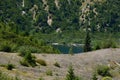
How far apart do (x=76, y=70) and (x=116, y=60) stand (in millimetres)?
11952

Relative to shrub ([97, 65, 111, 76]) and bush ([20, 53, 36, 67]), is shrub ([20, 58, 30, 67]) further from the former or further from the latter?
shrub ([97, 65, 111, 76])

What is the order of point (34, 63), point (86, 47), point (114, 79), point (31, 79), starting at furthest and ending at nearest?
point (86, 47), point (114, 79), point (34, 63), point (31, 79)

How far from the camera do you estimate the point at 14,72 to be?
5028 centimetres

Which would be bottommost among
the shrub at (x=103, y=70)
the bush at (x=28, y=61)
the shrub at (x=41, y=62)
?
the shrub at (x=103, y=70)

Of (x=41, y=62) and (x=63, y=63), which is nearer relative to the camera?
(x=41, y=62)

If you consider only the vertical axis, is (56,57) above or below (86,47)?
Result: above

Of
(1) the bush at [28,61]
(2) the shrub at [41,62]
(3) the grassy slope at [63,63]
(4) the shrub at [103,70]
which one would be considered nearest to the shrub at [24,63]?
(1) the bush at [28,61]

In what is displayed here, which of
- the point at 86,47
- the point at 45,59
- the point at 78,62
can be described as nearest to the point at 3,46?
the point at 45,59

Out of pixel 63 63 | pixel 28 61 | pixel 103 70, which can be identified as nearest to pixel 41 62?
pixel 28 61

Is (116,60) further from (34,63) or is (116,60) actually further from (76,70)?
(34,63)

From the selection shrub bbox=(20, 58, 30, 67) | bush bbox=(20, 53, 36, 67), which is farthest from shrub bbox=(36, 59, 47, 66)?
shrub bbox=(20, 58, 30, 67)

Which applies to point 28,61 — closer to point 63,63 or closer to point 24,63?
point 24,63

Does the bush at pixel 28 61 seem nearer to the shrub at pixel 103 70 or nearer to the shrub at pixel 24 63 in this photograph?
the shrub at pixel 24 63

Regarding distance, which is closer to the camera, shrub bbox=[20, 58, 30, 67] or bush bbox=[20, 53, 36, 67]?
shrub bbox=[20, 58, 30, 67]
